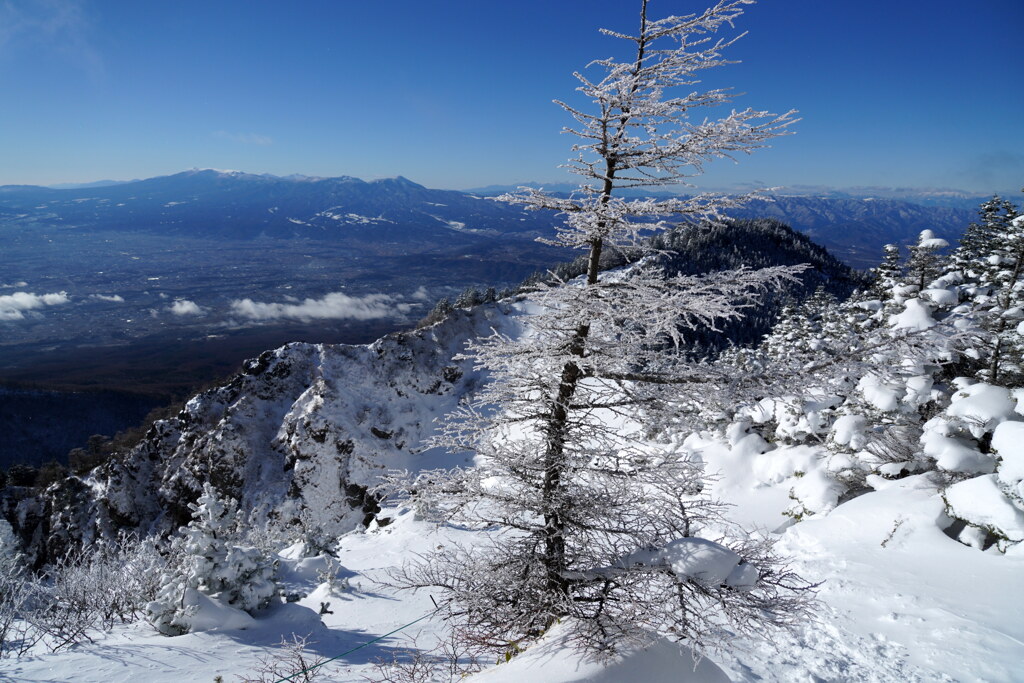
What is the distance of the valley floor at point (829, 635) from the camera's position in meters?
6.36

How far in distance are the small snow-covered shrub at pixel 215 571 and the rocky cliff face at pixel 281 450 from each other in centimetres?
2284

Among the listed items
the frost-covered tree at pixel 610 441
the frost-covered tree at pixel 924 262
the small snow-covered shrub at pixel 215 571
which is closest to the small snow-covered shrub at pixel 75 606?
the small snow-covered shrub at pixel 215 571

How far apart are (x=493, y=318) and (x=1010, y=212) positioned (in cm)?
3937

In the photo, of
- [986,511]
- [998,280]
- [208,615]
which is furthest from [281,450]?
[998,280]

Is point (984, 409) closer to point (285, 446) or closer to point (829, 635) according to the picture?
point (829, 635)

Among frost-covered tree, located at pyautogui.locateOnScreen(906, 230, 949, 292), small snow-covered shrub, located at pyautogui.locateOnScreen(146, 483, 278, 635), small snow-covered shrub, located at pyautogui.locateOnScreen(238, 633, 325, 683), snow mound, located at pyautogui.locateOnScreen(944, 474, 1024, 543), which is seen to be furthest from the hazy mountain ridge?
snow mound, located at pyautogui.locateOnScreen(944, 474, 1024, 543)

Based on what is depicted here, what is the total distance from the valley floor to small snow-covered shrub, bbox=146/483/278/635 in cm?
63

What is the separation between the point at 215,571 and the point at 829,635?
38.5ft

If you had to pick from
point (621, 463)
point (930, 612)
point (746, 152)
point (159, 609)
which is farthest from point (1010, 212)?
point (159, 609)

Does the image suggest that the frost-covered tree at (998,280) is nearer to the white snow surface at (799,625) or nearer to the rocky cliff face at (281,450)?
the white snow surface at (799,625)

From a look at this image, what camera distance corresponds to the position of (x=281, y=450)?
125 ft

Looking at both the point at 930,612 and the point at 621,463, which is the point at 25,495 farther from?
the point at 930,612

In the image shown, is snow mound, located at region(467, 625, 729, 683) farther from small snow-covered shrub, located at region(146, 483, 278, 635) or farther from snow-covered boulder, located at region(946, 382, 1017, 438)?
snow-covered boulder, located at region(946, 382, 1017, 438)

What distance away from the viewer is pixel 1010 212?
17812 millimetres
